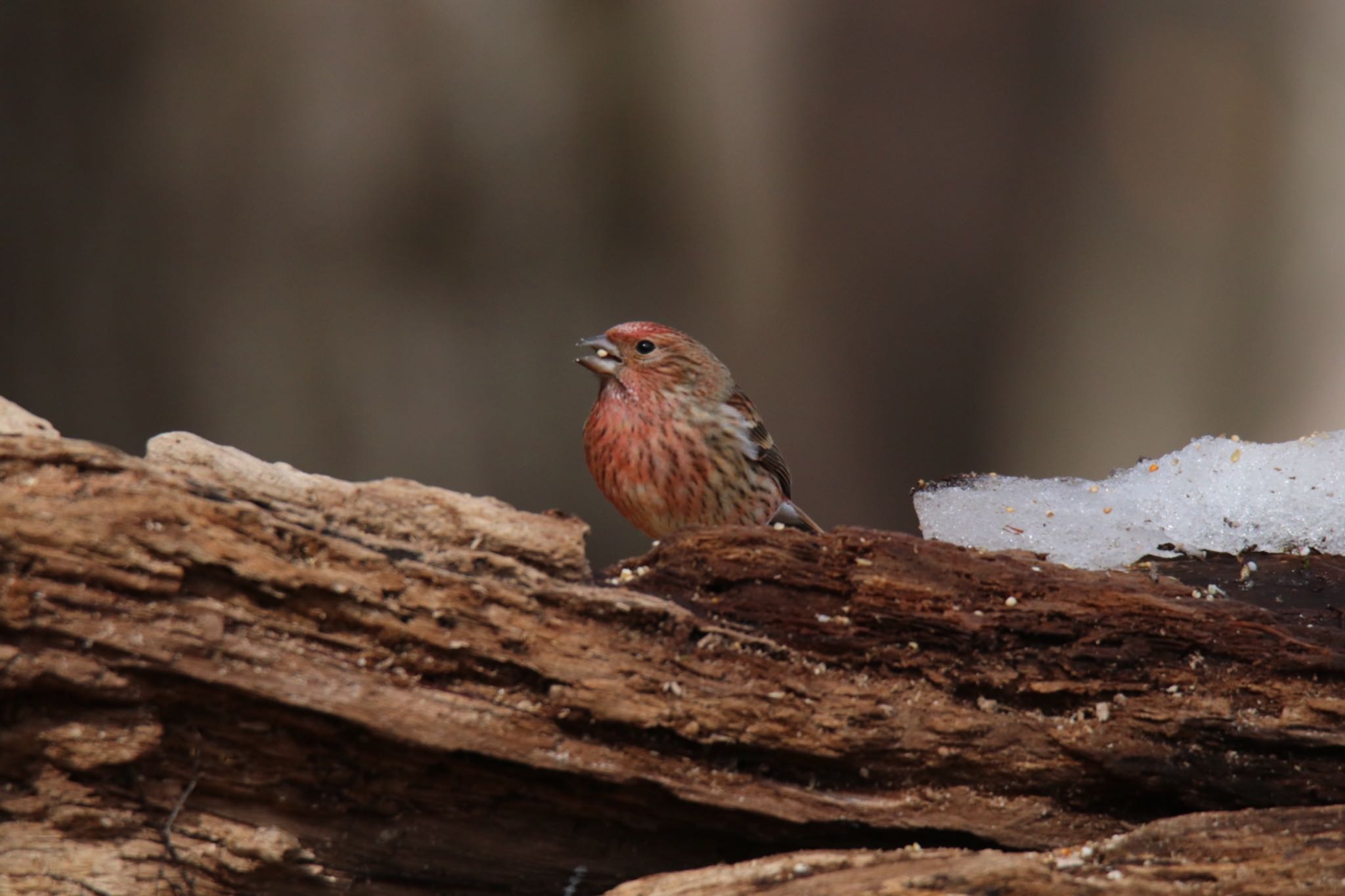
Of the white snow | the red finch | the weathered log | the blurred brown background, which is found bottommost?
the weathered log

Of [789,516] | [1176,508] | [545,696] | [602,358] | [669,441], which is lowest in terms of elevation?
[545,696]

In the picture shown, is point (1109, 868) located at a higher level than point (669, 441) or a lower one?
lower

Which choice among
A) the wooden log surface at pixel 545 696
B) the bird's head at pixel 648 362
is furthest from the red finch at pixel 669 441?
the wooden log surface at pixel 545 696

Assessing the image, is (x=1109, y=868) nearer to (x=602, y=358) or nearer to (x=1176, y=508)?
(x=1176, y=508)

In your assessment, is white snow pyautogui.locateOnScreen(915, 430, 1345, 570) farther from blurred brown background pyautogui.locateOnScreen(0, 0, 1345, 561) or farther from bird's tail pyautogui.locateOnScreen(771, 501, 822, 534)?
blurred brown background pyautogui.locateOnScreen(0, 0, 1345, 561)

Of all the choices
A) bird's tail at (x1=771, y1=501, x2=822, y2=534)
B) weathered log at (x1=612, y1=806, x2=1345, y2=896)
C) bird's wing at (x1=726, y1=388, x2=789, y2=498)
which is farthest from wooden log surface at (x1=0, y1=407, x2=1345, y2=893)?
bird's tail at (x1=771, y1=501, x2=822, y2=534)

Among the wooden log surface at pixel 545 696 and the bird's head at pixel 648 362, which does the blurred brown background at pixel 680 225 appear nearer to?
the bird's head at pixel 648 362

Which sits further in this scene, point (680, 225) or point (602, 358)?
point (680, 225)

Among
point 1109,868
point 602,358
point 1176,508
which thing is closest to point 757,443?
point 602,358
